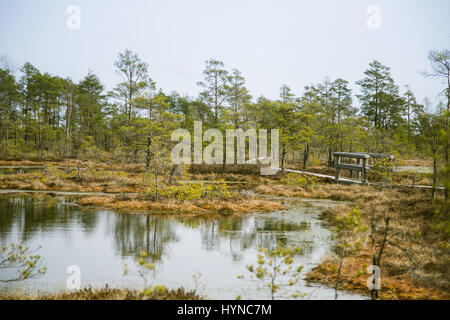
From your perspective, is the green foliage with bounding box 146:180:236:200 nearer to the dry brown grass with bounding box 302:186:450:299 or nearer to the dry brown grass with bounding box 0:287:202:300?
the dry brown grass with bounding box 302:186:450:299

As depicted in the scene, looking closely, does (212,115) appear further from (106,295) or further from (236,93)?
(106,295)

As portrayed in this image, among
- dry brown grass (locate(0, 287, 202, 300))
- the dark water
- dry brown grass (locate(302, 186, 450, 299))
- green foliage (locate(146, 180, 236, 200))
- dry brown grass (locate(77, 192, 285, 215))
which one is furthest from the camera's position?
green foliage (locate(146, 180, 236, 200))

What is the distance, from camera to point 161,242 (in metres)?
12.4

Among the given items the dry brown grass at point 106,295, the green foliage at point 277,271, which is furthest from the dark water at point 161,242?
the dry brown grass at point 106,295

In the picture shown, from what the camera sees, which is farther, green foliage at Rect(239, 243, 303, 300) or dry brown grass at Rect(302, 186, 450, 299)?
dry brown grass at Rect(302, 186, 450, 299)

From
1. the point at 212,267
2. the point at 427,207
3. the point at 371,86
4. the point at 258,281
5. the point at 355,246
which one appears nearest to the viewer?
the point at 355,246

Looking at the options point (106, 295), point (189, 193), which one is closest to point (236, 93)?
point (189, 193)

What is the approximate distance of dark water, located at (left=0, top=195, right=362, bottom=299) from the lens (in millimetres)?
8344

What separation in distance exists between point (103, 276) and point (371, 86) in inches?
1661

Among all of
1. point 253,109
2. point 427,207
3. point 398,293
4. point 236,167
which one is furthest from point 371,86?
point 398,293

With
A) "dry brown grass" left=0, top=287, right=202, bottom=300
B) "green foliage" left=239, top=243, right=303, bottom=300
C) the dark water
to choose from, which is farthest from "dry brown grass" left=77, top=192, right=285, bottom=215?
"dry brown grass" left=0, top=287, right=202, bottom=300

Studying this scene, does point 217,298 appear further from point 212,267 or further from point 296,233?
point 296,233

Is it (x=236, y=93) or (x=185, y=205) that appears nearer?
(x=185, y=205)

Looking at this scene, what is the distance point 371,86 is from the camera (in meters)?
42.9
